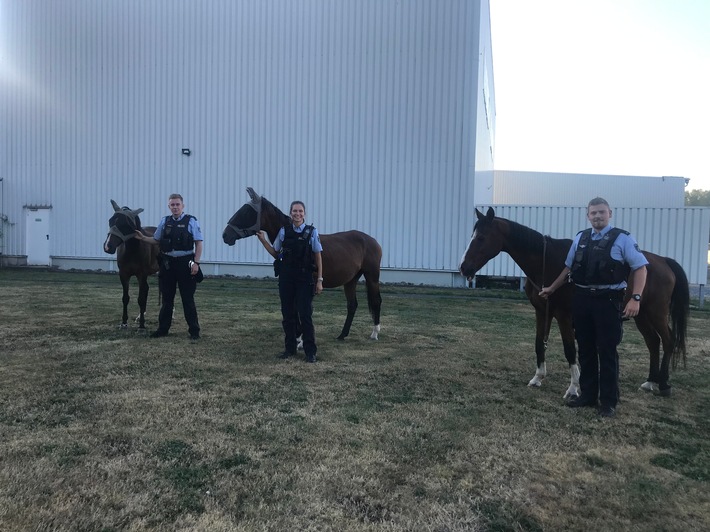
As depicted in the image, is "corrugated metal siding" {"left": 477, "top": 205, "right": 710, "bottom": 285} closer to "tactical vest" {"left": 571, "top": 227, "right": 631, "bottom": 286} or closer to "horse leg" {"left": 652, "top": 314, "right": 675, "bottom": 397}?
"horse leg" {"left": 652, "top": 314, "right": 675, "bottom": 397}

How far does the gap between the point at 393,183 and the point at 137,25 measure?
35.6 ft

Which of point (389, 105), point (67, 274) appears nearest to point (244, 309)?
point (389, 105)

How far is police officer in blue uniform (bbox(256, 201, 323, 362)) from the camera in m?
6.01

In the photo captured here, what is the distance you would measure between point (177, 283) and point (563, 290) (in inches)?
199

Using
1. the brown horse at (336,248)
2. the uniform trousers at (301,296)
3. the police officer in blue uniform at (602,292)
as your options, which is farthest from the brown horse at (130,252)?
the police officer in blue uniform at (602,292)

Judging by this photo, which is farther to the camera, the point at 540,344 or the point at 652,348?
the point at 540,344

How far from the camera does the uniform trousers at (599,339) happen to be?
4.37 meters

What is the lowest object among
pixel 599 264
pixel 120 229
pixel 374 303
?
pixel 374 303

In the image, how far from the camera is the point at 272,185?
17.6m

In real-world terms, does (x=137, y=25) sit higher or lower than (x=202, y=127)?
higher

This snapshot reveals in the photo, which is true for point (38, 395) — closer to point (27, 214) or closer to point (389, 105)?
point (389, 105)

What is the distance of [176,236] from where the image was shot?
6945 mm

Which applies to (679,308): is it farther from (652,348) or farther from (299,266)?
(299,266)

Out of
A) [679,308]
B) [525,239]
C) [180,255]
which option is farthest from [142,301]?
[679,308]
